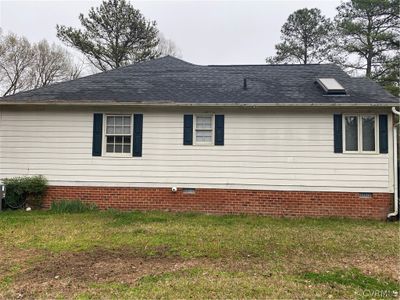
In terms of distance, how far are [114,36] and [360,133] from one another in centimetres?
1842

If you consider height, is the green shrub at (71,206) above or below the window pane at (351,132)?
below

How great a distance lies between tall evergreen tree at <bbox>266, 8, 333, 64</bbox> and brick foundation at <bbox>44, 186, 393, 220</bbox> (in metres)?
15.9

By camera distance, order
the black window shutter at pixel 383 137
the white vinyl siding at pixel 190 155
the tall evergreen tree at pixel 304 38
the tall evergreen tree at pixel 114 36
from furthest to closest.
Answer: the tall evergreen tree at pixel 304 38, the tall evergreen tree at pixel 114 36, the white vinyl siding at pixel 190 155, the black window shutter at pixel 383 137

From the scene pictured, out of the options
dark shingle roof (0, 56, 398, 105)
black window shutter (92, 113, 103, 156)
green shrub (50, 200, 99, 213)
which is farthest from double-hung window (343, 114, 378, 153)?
green shrub (50, 200, 99, 213)

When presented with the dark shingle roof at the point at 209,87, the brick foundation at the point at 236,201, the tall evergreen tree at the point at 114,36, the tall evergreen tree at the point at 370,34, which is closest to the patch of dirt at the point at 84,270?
the brick foundation at the point at 236,201

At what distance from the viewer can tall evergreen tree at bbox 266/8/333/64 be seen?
72.8ft

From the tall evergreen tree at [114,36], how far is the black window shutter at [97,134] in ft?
46.1

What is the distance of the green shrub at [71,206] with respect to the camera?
8828mm

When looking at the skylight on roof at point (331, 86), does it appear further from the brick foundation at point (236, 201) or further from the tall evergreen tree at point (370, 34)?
the tall evergreen tree at point (370, 34)

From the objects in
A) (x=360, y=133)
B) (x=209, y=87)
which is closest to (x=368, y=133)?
(x=360, y=133)

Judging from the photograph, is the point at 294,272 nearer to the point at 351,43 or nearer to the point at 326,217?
the point at 326,217

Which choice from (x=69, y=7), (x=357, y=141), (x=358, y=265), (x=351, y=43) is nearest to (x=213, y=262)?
(x=358, y=265)

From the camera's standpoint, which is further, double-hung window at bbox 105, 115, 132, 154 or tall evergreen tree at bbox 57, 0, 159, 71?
tall evergreen tree at bbox 57, 0, 159, 71

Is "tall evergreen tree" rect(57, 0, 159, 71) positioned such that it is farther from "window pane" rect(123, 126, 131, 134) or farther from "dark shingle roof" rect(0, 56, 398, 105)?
"window pane" rect(123, 126, 131, 134)
